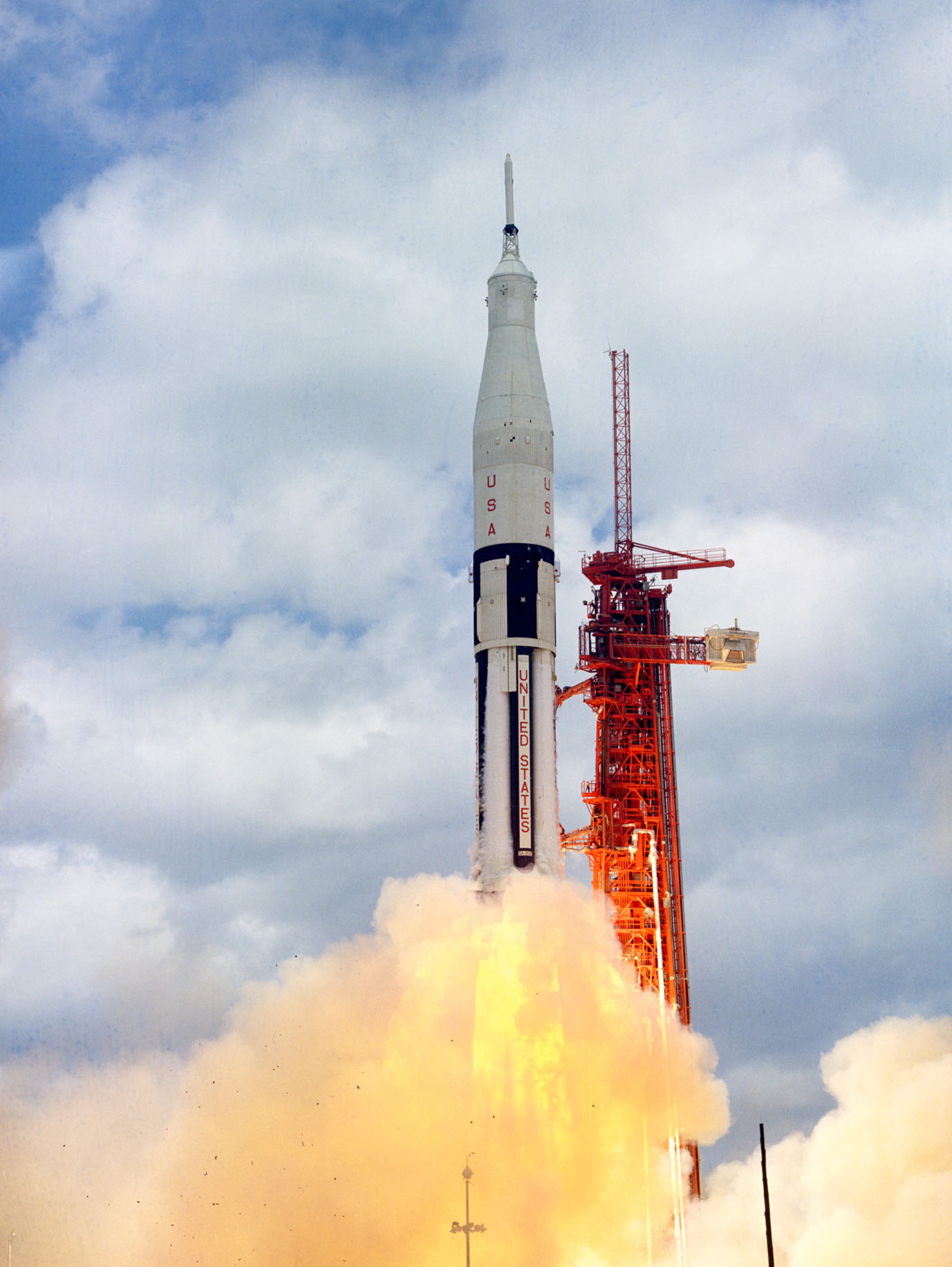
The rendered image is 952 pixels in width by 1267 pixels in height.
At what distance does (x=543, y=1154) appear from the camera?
226ft

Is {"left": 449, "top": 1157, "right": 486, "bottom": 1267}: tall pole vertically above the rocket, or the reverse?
the rocket

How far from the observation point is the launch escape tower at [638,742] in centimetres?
9388

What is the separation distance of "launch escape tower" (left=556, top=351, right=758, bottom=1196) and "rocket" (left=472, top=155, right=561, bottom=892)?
23.2 meters

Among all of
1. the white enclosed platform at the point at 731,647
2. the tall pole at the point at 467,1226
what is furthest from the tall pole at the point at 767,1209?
the white enclosed platform at the point at 731,647

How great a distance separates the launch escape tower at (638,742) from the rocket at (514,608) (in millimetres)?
23210

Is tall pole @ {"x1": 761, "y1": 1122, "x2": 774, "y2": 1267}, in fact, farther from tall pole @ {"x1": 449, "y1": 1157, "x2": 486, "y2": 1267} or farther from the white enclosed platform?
the white enclosed platform

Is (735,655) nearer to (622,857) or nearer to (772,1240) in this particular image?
(622,857)

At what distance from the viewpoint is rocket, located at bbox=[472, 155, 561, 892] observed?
70188 millimetres

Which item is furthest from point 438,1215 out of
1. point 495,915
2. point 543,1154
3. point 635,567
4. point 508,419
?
point 635,567

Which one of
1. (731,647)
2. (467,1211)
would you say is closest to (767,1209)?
(467,1211)

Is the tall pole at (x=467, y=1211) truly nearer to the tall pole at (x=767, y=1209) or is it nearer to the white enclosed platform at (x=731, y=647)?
the tall pole at (x=767, y=1209)

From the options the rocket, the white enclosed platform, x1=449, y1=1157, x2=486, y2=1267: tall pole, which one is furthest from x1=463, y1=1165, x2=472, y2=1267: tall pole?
the white enclosed platform

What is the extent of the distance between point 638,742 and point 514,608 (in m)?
26.6

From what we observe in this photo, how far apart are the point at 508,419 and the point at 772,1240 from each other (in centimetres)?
3593
